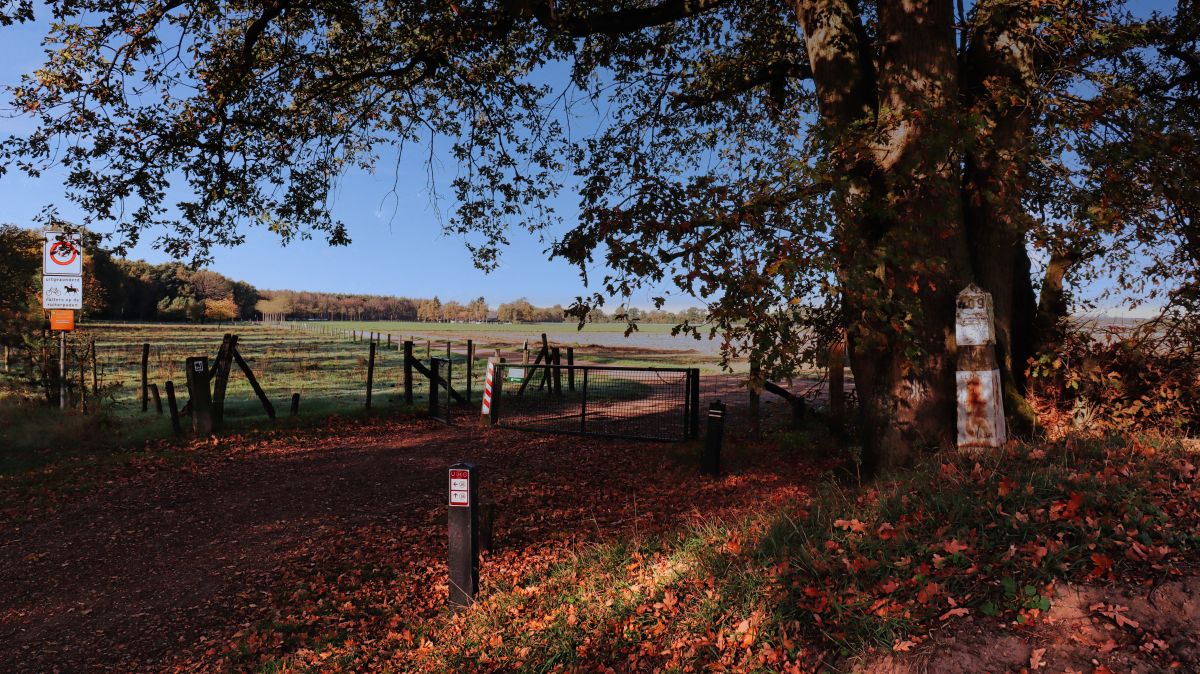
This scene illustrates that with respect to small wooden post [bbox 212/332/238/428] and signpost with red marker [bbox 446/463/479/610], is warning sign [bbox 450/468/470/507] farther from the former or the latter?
small wooden post [bbox 212/332/238/428]

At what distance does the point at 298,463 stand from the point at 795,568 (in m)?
9.21

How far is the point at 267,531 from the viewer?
6.96m

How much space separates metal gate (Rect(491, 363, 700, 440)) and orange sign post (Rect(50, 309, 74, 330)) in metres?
8.48

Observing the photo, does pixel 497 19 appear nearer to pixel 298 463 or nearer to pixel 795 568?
pixel 298 463

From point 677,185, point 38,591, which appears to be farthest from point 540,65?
point 38,591

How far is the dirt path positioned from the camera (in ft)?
16.1

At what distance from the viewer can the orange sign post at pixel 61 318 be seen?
11555 mm

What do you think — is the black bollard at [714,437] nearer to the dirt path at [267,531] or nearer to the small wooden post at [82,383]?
the dirt path at [267,531]

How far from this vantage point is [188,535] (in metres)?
6.87

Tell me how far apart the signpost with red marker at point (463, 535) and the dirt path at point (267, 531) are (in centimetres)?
44

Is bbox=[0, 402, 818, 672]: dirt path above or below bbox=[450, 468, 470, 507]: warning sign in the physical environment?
below

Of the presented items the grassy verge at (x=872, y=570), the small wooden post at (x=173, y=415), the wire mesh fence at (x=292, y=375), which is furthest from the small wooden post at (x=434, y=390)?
the grassy verge at (x=872, y=570)

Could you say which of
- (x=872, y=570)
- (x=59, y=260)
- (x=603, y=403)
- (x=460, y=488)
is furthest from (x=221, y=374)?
(x=872, y=570)

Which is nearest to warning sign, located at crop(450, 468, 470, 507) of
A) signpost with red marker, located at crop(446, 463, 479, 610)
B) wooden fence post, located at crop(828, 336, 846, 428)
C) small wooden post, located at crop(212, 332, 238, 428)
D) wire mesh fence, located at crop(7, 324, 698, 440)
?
signpost with red marker, located at crop(446, 463, 479, 610)
